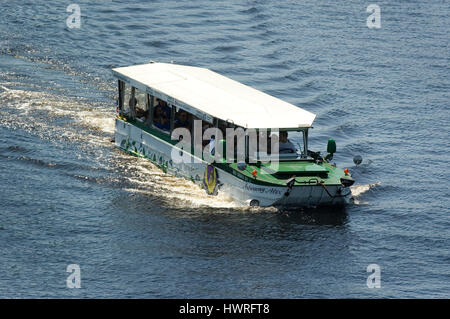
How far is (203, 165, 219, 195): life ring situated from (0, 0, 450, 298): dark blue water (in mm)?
554

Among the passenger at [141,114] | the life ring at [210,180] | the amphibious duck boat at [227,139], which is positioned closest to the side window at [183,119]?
the amphibious duck boat at [227,139]

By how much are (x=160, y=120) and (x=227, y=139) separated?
19.3 ft

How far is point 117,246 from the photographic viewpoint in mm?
34906

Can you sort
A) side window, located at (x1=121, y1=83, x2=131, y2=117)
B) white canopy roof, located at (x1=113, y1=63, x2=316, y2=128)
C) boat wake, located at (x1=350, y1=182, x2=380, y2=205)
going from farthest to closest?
1. side window, located at (x1=121, y1=83, x2=131, y2=117)
2. boat wake, located at (x1=350, y1=182, x2=380, y2=205)
3. white canopy roof, located at (x1=113, y1=63, x2=316, y2=128)

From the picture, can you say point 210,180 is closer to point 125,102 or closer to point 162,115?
point 162,115

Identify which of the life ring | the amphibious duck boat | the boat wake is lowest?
Answer: the boat wake

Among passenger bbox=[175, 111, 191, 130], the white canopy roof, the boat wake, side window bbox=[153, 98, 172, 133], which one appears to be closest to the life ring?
the white canopy roof

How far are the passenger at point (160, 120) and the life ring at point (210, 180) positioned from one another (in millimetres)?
4491

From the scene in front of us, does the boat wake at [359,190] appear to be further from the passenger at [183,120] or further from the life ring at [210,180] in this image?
the passenger at [183,120]

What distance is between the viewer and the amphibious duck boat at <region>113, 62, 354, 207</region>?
37.9 meters

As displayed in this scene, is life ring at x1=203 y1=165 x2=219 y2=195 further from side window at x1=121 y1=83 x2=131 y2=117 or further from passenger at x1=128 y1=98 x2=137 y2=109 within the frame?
side window at x1=121 y1=83 x2=131 y2=117

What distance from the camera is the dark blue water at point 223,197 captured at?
33.1 meters

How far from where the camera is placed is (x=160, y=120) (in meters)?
44.1

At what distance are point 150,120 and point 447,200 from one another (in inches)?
554
